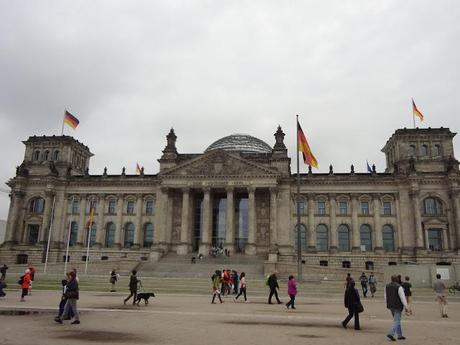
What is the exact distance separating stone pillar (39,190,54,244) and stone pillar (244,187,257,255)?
35.9 m

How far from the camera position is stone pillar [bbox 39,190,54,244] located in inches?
2849

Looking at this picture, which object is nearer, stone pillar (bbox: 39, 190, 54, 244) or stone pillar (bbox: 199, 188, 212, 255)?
stone pillar (bbox: 199, 188, 212, 255)

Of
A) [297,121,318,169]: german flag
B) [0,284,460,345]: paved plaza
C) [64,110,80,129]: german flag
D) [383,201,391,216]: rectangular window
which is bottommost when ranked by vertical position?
[0,284,460,345]: paved plaza

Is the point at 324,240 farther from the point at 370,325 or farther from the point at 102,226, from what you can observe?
the point at 370,325

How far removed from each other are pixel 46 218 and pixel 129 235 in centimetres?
1494

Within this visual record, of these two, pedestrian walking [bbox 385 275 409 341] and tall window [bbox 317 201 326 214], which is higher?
tall window [bbox 317 201 326 214]

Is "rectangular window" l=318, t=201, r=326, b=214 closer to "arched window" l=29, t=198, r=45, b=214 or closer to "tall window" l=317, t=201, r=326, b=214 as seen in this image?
"tall window" l=317, t=201, r=326, b=214

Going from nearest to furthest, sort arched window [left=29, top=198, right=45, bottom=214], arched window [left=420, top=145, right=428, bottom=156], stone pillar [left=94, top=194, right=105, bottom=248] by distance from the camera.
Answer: arched window [left=420, top=145, right=428, bottom=156], stone pillar [left=94, top=194, right=105, bottom=248], arched window [left=29, top=198, right=45, bottom=214]

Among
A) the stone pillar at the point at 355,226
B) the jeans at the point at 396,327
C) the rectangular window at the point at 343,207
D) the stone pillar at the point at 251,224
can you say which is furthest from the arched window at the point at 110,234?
the jeans at the point at 396,327

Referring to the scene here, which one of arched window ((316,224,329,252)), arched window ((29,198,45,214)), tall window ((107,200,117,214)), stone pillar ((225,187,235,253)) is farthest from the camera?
arched window ((29,198,45,214))

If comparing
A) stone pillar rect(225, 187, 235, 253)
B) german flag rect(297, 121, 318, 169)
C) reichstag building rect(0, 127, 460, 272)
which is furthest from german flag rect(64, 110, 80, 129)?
german flag rect(297, 121, 318, 169)

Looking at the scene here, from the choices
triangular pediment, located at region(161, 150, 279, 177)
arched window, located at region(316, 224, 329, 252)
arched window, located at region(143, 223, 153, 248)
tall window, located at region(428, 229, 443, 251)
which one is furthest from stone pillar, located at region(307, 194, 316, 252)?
arched window, located at region(143, 223, 153, 248)

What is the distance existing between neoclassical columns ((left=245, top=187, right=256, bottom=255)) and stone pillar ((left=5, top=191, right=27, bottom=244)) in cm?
4184

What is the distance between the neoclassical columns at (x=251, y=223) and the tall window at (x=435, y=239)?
1078 inches
